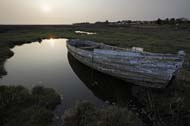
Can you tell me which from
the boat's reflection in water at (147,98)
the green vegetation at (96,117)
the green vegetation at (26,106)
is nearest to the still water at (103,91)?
the boat's reflection in water at (147,98)

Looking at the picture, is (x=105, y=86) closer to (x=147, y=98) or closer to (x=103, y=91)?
(x=103, y=91)

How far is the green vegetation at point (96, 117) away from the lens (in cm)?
548

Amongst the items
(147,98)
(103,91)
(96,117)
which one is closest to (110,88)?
(103,91)

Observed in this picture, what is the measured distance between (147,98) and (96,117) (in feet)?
10.6

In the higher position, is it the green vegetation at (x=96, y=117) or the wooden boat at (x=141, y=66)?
the wooden boat at (x=141, y=66)

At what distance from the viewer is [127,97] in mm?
8961

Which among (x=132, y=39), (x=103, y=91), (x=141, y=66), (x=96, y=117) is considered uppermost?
(x=141, y=66)

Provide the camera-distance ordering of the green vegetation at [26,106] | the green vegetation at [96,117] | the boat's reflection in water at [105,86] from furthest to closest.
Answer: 1. the boat's reflection in water at [105,86]
2. the green vegetation at [26,106]
3. the green vegetation at [96,117]

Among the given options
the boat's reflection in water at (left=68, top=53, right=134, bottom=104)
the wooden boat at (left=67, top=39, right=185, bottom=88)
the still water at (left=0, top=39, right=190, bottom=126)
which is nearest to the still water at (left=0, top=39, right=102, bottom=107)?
the still water at (left=0, top=39, right=190, bottom=126)

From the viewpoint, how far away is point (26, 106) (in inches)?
284

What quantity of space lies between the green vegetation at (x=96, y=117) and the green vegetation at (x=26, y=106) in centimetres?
94

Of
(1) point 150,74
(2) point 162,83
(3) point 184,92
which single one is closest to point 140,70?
(1) point 150,74

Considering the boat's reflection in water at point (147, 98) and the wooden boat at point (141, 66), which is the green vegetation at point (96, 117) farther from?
the wooden boat at point (141, 66)

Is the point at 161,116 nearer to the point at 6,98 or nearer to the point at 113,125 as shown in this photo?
the point at 113,125
